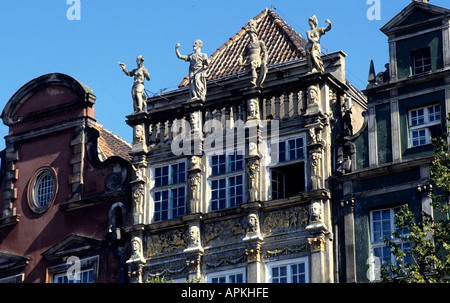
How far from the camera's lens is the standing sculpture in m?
44.8

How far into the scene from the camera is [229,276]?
40.6 metres

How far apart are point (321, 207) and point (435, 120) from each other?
461 centimetres

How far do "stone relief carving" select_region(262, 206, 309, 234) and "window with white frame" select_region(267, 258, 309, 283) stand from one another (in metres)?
1.14

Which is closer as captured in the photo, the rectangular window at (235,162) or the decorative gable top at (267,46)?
the rectangular window at (235,162)

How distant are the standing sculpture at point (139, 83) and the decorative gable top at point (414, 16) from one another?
9454 mm

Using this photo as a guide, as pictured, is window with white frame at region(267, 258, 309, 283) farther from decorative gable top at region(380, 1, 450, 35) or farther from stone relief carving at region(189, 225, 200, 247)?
decorative gable top at region(380, 1, 450, 35)

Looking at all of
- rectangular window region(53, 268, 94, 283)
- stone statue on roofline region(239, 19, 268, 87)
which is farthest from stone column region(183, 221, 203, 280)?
stone statue on roofline region(239, 19, 268, 87)

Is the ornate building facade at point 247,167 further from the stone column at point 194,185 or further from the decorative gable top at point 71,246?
the decorative gable top at point 71,246

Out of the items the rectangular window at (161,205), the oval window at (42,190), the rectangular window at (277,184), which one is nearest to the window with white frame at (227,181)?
the rectangular window at (277,184)

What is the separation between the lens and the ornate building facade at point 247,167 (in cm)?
4009

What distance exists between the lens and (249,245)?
40.4 m
